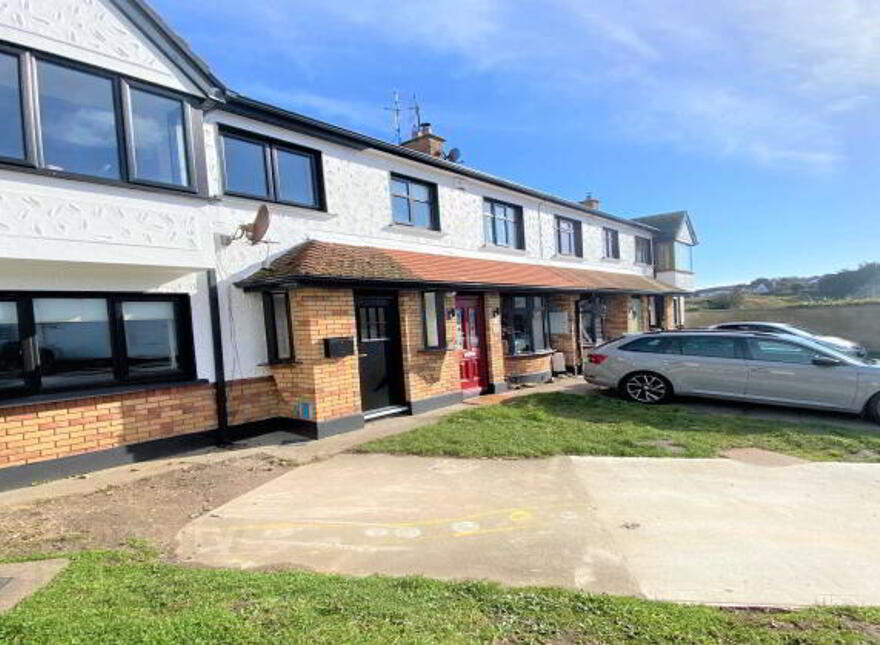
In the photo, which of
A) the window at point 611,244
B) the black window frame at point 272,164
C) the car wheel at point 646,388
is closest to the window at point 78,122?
the black window frame at point 272,164

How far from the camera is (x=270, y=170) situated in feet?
29.0

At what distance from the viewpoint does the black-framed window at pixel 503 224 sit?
1427 cm

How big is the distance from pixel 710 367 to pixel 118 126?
10412 mm

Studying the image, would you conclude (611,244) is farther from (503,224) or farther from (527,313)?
(527,313)

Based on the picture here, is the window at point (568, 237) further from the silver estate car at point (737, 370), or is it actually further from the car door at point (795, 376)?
the car door at point (795, 376)

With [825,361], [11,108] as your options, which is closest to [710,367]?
[825,361]

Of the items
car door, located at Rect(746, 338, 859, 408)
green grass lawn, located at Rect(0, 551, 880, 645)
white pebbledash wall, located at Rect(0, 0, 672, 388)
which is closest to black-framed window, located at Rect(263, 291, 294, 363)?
white pebbledash wall, located at Rect(0, 0, 672, 388)

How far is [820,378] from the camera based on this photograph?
350 inches

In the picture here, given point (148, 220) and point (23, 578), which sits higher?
point (148, 220)

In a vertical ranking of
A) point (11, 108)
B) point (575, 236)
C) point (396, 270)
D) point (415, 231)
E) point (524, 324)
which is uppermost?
point (11, 108)

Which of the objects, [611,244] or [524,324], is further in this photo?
[611,244]

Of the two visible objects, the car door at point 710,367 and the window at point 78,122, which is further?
the car door at point 710,367

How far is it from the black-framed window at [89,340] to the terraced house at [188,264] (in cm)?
2

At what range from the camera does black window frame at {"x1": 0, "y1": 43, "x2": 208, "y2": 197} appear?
19.6ft
